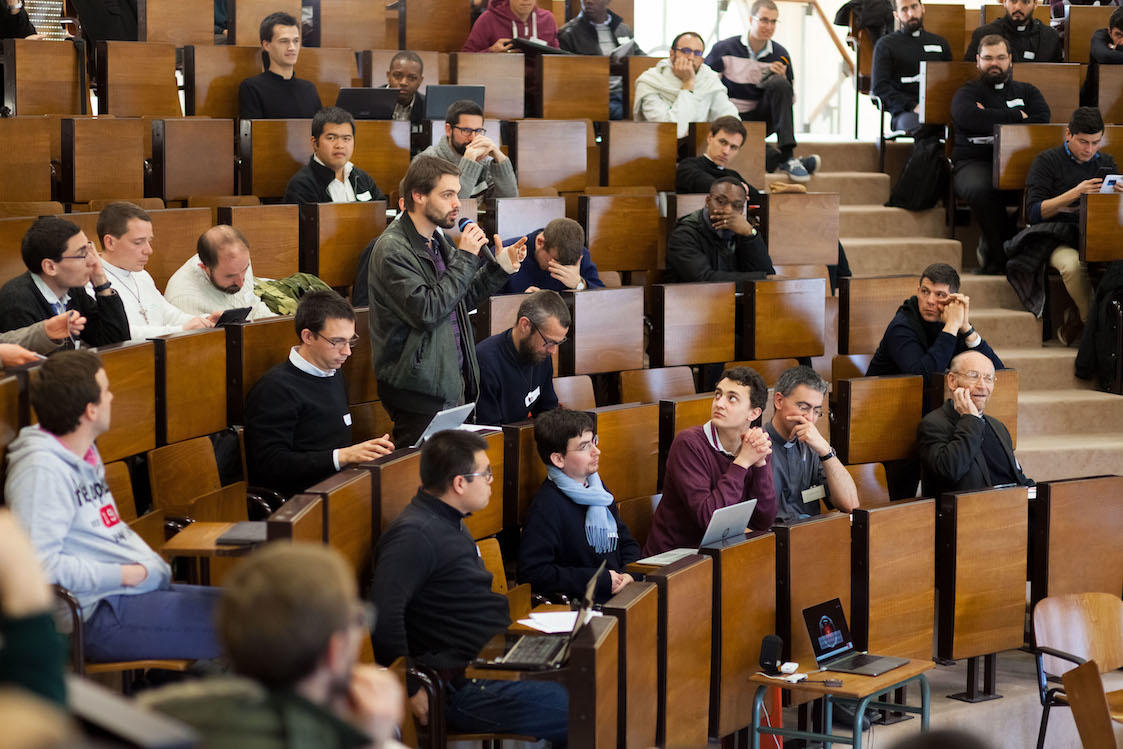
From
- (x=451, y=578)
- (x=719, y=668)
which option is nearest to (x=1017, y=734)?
(x=719, y=668)

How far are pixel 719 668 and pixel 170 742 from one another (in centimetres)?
214

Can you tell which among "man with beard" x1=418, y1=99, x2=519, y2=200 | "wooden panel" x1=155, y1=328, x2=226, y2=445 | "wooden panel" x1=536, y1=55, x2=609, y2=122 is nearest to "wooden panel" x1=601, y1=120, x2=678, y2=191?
"wooden panel" x1=536, y1=55, x2=609, y2=122

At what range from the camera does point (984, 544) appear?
366 cm

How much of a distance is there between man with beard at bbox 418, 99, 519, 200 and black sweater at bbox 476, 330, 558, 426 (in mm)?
944

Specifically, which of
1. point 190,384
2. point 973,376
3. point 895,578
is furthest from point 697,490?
point 190,384

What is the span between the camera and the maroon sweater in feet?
10.9

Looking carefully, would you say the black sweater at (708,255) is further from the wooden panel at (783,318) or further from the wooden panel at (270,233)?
the wooden panel at (270,233)

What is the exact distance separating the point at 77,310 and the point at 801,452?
191 cm

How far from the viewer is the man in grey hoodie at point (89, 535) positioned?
2191 mm

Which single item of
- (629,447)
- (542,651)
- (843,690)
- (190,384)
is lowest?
(843,690)

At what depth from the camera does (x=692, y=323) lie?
167 inches

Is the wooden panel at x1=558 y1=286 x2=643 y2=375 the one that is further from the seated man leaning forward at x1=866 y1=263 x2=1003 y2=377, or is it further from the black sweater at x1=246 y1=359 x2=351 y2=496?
the black sweater at x1=246 y1=359 x2=351 y2=496

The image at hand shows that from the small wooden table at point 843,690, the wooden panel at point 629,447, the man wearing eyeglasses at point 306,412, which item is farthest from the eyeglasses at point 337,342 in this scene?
the small wooden table at point 843,690

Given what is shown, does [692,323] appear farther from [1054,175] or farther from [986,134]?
[986,134]
